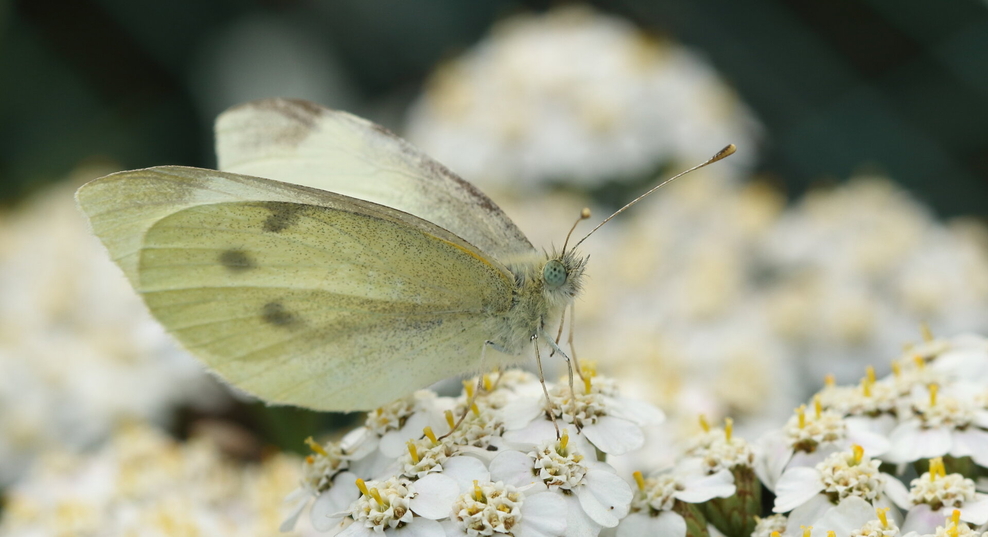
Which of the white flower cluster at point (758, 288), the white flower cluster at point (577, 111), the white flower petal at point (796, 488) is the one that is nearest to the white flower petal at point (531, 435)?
the white flower petal at point (796, 488)

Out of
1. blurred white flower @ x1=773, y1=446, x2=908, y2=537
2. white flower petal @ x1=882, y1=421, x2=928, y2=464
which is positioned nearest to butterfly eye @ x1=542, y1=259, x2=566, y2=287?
blurred white flower @ x1=773, y1=446, x2=908, y2=537

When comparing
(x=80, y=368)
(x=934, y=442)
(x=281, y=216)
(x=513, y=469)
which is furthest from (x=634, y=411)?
(x=80, y=368)

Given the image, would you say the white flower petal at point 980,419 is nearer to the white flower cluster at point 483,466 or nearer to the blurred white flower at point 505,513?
the white flower cluster at point 483,466

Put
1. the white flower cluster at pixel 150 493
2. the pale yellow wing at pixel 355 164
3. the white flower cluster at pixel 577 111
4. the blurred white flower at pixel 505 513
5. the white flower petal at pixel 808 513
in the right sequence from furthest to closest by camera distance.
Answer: the white flower cluster at pixel 577 111
the white flower cluster at pixel 150 493
the pale yellow wing at pixel 355 164
the white flower petal at pixel 808 513
the blurred white flower at pixel 505 513

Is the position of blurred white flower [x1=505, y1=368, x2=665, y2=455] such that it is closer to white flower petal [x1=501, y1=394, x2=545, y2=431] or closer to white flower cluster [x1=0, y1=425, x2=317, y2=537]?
white flower petal [x1=501, y1=394, x2=545, y2=431]

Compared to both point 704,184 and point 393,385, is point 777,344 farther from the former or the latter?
point 393,385

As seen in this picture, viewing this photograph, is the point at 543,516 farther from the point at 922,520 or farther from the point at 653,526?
the point at 922,520

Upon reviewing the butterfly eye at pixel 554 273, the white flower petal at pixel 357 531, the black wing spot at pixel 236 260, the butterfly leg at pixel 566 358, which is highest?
the butterfly eye at pixel 554 273
